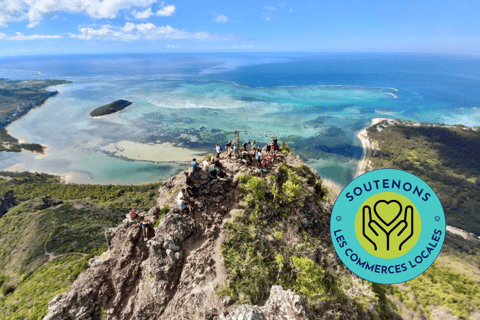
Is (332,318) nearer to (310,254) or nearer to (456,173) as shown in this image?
(310,254)

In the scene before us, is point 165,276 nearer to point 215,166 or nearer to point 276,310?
point 276,310

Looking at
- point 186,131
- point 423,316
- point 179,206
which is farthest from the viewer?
point 186,131

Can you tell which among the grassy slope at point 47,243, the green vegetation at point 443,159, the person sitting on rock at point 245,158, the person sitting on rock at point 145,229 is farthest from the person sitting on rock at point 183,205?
the green vegetation at point 443,159

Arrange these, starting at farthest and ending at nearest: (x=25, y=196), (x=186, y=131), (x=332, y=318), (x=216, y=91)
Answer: (x=216, y=91) < (x=186, y=131) < (x=25, y=196) < (x=332, y=318)

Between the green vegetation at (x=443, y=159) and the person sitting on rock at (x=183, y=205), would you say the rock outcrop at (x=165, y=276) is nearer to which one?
the person sitting on rock at (x=183, y=205)

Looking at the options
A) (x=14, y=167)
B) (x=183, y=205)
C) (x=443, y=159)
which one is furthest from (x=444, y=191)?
(x=14, y=167)

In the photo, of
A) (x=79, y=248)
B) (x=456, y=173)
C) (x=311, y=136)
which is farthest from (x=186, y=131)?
(x=456, y=173)

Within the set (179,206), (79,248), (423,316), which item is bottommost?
(79,248)
